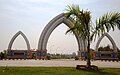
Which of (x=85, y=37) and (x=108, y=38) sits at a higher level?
(x=108, y=38)

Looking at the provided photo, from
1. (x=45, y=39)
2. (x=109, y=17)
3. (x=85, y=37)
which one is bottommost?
(x=85, y=37)

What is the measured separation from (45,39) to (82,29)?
61.7 metres

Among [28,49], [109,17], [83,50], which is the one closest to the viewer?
[109,17]

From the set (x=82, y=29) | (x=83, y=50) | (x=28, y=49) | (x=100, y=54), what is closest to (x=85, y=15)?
(x=82, y=29)

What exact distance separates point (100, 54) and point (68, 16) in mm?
72979

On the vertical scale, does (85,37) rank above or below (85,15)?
below

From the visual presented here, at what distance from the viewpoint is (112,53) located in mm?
92062

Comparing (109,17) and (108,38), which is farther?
(108,38)

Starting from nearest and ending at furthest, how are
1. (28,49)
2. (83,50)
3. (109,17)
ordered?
1. (109,17)
2. (83,50)
3. (28,49)

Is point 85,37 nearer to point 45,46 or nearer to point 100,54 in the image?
point 45,46

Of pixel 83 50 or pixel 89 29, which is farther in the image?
pixel 83 50

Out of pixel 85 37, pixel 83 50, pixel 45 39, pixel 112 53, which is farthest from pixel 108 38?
pixel 85 37

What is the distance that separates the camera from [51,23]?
8256 cm

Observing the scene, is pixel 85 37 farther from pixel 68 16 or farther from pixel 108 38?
pixel 108 38
